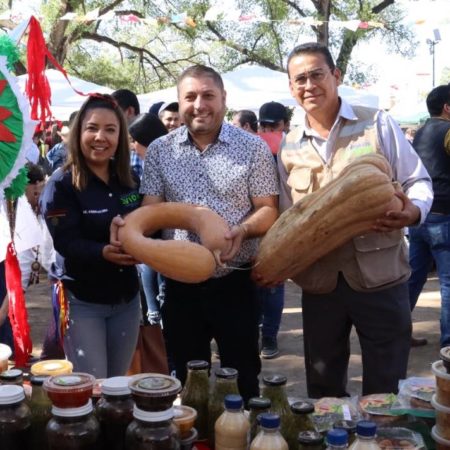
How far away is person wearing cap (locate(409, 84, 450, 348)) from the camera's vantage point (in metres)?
5.33

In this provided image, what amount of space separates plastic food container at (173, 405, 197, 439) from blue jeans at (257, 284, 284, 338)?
3.43m

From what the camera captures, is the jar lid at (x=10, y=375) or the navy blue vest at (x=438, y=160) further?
the navy blue vest at (x=438, y=160)

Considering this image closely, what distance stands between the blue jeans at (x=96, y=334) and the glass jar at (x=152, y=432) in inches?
55.1

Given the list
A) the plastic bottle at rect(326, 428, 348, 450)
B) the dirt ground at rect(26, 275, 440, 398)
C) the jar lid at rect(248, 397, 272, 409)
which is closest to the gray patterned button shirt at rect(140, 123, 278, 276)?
the jar lid at rect(248, 397, 272, 409)

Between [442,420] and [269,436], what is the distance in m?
0.61

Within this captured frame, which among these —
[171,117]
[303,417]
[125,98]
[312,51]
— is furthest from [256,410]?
[171,117]

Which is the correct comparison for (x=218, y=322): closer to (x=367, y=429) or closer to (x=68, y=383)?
(x=68, y=383)

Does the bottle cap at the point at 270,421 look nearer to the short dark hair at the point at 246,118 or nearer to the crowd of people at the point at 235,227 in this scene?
the crowd of people at the point at 235,227

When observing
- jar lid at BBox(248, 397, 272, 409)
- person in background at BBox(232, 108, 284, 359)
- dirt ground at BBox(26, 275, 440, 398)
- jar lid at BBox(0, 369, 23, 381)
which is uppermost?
jar lid at BBox(0, 369, 23, 381)

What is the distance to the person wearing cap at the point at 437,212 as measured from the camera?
5.33 metres

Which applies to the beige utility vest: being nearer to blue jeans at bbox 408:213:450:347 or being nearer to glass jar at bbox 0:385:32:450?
glass jar at bbox 0:385:32:450

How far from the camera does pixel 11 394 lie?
1.91 m

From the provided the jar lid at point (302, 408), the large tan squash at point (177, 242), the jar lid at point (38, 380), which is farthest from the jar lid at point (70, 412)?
the large tan squash at point (177, 242)

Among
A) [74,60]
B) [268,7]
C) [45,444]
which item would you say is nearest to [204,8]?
[268,7]
